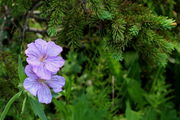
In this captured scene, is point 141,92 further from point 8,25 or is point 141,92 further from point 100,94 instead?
point 8,25

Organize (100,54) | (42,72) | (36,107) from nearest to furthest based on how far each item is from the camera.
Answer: (42,72) < (36,107) < (100,54)

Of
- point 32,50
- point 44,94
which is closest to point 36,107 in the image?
point 44,94

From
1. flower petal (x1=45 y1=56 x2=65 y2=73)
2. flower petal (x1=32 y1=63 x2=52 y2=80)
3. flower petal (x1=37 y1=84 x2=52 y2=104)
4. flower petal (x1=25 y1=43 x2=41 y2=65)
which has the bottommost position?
flower petal (x1=37 y1=84 x2=52 y2=104)

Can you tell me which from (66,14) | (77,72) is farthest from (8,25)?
(66,14)

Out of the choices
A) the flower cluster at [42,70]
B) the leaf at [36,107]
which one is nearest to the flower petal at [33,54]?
the flower cluster at [42,70]

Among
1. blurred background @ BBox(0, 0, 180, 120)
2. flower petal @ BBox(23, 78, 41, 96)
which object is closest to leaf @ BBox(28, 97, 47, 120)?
blurred background @ BBox(0, 0, 180, 120)

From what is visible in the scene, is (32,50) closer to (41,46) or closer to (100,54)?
(41,46)

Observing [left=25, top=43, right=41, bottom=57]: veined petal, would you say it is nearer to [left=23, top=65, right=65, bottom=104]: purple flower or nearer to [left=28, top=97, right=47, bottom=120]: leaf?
[left=23, top=65, right=65, bottom=104]: purple flower
